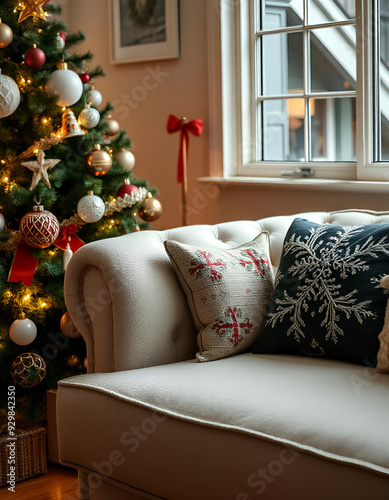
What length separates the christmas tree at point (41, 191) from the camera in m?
2.30

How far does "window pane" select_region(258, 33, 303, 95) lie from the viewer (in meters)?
3.13

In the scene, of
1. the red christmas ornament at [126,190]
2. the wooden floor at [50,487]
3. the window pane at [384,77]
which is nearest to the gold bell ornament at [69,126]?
the red christmas ornament at [126,190]

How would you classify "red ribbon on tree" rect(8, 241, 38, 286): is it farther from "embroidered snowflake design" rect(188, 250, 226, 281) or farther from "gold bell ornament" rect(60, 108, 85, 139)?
"embroidered snowflake design" rect(188, 250, 226, 281)

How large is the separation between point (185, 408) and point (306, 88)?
6.19 ft

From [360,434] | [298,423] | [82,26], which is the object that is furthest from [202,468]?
[82,26]

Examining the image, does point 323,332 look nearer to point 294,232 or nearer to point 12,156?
point 294,232

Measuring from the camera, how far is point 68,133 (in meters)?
2.32

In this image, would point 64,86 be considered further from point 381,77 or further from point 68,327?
point 381,77

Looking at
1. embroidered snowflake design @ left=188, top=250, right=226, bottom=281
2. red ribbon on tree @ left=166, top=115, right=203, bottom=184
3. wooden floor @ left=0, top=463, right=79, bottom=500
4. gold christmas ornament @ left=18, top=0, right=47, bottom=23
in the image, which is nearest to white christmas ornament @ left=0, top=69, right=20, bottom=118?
gold christmas ornament @ left=18, top=0, right=47, bottom=23

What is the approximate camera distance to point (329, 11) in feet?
9.79

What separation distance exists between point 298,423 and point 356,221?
95 cm

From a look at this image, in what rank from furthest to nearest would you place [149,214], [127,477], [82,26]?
[82,26]
[149,214]
[127,477]

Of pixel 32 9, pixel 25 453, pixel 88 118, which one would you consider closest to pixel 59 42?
pixel 32 9

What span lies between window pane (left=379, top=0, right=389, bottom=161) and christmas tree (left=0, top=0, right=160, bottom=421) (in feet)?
3.44
